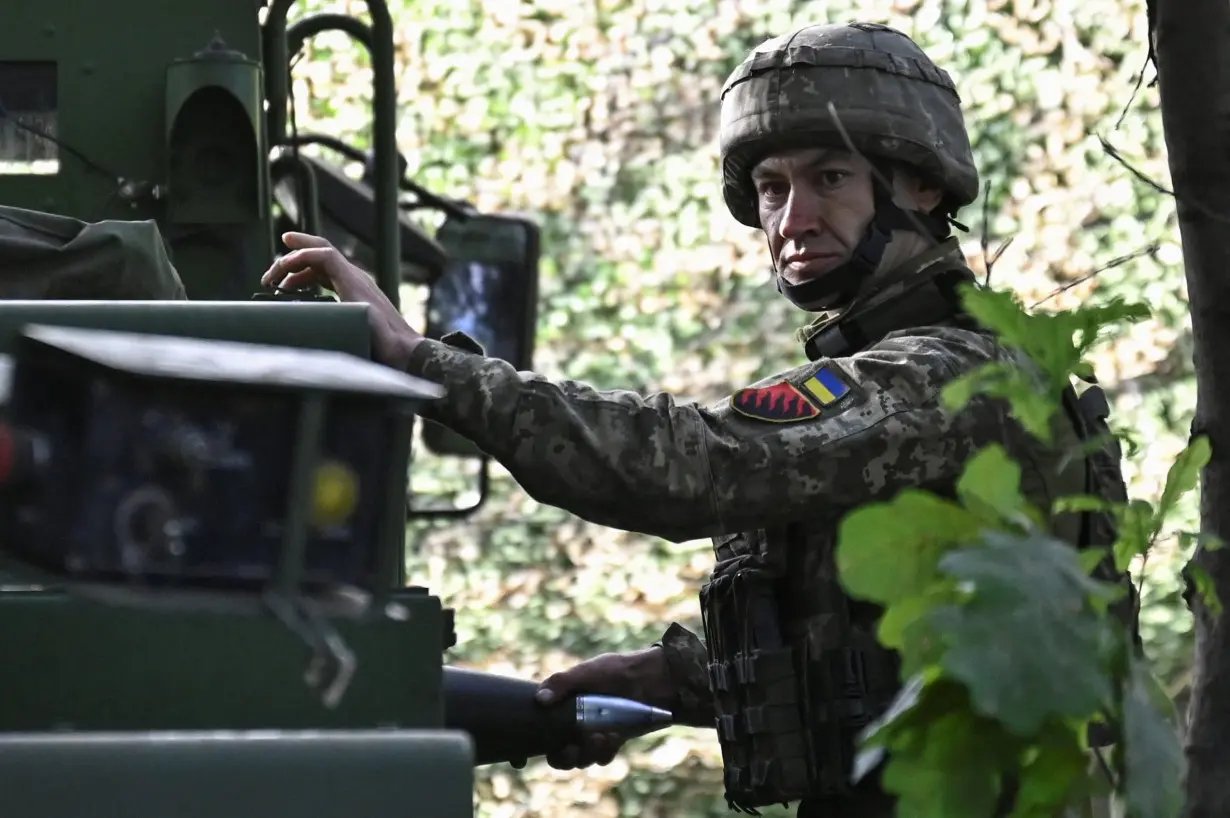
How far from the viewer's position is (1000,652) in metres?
1.40

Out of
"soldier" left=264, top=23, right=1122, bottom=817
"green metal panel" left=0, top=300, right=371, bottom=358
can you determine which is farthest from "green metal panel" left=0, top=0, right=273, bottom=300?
"green metal panel" left=0, top=300, right=371, bottom=358

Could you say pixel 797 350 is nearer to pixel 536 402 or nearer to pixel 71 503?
pixel 536 402

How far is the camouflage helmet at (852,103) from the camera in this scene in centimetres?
372

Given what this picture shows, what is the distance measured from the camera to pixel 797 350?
10289 millimetres

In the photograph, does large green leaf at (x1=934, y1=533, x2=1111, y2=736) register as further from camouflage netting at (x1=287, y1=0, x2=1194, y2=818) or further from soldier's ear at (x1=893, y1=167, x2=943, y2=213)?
camouflage netting at (x1=287, y1=0, x2=1194, y2=818)

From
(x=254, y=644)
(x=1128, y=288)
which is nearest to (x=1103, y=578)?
(x=254, y=644)

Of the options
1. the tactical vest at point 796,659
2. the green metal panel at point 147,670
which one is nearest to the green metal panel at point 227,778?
the green metal panel at point 147,670

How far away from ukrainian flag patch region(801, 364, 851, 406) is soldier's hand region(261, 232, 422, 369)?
644 mm

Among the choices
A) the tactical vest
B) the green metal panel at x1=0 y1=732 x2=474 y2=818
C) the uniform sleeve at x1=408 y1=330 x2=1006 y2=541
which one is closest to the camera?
the green metal panel at x1=0 y1=732 x2=474 y2=818

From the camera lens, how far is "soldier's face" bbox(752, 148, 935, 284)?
3.62 m

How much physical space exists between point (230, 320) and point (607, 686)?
58.5 inches

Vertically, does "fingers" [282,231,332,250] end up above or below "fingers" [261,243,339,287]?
above

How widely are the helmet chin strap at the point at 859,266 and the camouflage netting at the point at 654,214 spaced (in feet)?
18.4

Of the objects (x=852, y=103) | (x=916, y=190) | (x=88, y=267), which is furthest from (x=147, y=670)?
(x=916, y=190)
